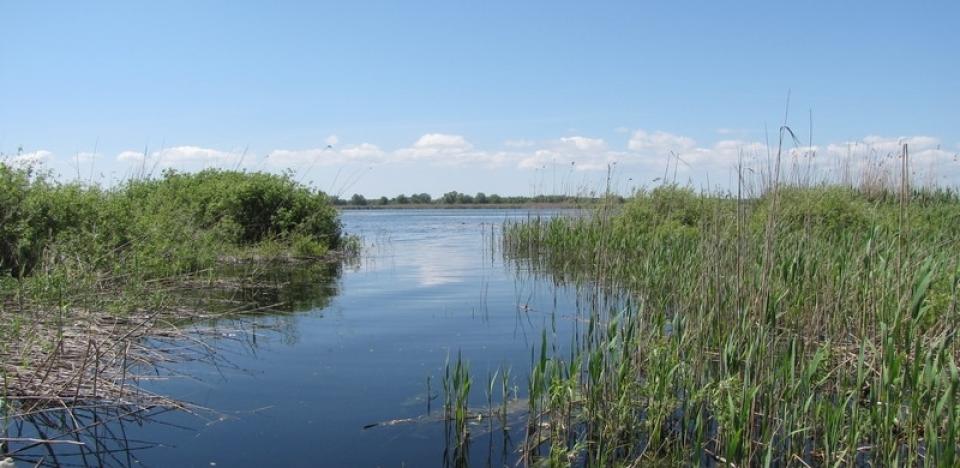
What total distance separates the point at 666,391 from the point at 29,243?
9.34 meters

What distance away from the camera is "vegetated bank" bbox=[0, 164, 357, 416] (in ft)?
19.9

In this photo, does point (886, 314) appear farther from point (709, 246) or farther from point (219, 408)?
point (219, 408)

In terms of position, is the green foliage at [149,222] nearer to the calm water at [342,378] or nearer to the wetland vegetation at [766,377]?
the calm water at [342,378]

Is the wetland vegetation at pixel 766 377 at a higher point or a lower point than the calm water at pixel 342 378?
higher

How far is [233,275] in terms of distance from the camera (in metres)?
14.6

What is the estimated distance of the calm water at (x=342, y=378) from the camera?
5.36m

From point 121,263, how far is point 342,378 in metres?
5.29

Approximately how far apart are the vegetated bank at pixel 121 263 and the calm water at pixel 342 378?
0.52 m

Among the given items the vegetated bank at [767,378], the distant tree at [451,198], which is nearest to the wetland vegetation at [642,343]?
the vegetated bank at [767,378]

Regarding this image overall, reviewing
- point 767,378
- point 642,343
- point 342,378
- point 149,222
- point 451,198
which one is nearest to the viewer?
point 767,378

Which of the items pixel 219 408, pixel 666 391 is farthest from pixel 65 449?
pixel 666 391

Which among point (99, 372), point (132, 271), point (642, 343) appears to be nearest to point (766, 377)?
point (642, 343)

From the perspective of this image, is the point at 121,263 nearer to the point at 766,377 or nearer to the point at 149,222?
the point at 149,222

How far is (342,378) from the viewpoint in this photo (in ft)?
24.3
